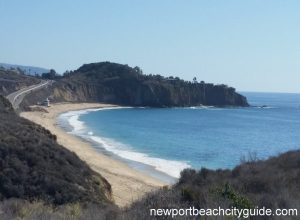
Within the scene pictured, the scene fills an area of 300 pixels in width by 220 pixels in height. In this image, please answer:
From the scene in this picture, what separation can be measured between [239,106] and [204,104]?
945 centimetres

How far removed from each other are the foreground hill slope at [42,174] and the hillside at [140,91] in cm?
9535

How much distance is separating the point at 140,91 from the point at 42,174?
11622cm

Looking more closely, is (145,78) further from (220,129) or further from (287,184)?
(287,184)

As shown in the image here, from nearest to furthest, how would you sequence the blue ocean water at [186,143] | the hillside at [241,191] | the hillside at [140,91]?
the hillside at [241,191] < the blue ocean water at [186,143] < the hillside at [140,91]

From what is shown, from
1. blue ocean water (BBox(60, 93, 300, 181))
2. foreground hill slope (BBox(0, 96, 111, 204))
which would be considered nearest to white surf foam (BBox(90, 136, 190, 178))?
blue ocean water (BBox(60, 93, 300, 181))

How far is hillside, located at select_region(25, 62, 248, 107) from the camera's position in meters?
130

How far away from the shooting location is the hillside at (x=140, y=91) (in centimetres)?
12969

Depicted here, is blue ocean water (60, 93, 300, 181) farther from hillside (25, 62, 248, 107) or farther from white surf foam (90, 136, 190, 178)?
hillside (25, 62, 248, 107)

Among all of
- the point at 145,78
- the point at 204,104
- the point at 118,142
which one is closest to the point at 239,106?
the point at 204,104

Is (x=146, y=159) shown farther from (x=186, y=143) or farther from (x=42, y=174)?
(x=42, y=174)

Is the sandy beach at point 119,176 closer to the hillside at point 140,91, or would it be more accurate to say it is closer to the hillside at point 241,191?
the hillside at point 241,191

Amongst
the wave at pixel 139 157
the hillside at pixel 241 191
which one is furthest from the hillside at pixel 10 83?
the hillside at pixel 241 191

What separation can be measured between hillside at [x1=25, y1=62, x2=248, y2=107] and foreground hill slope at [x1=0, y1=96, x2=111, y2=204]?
3754 inches

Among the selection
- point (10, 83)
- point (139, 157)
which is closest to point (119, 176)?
point (139, 157)
